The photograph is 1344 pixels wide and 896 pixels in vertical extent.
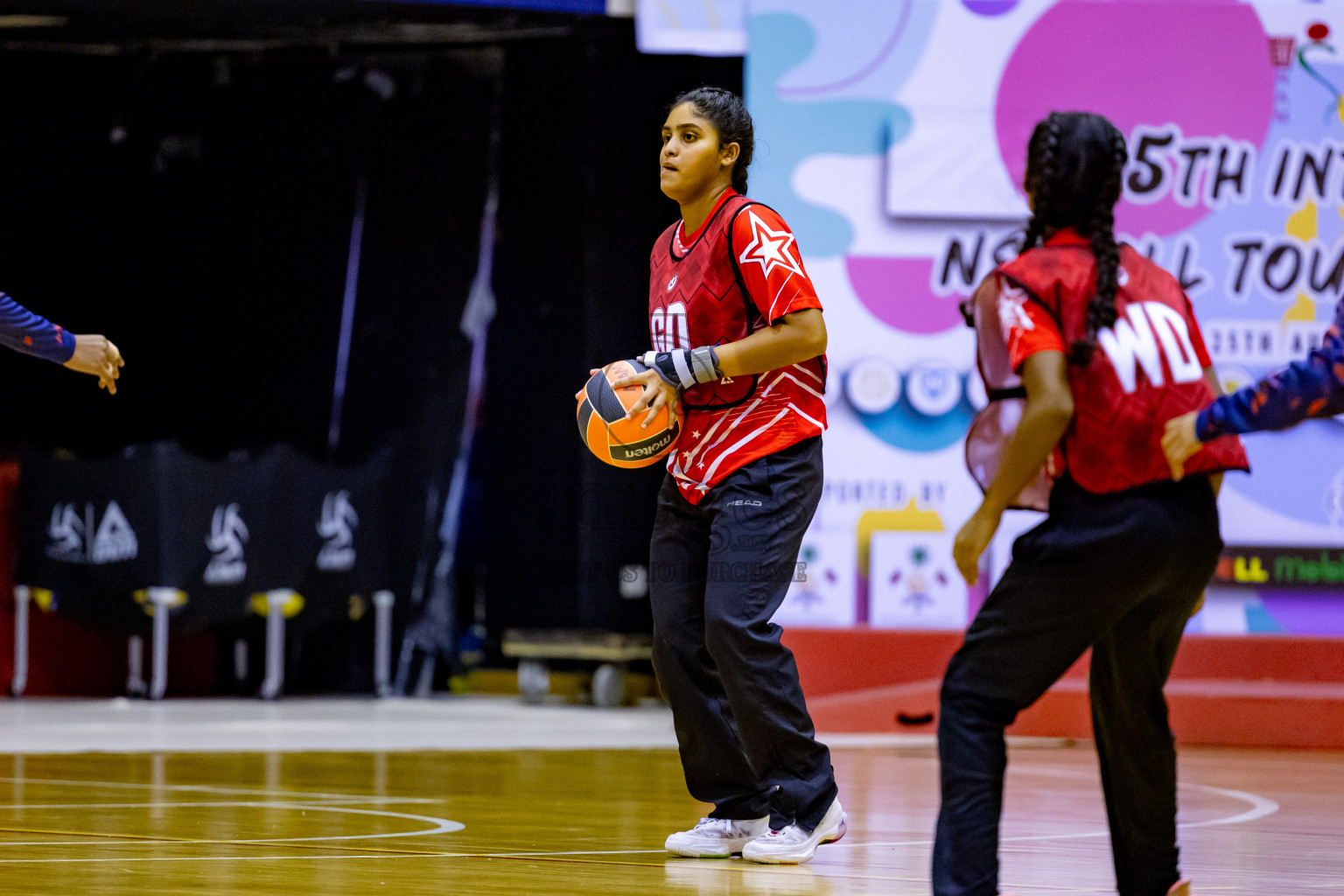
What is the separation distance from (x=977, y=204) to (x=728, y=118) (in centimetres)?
486

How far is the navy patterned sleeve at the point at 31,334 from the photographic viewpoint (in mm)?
4355

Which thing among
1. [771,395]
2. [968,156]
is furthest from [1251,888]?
[968,156]

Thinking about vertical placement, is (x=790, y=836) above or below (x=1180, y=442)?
below

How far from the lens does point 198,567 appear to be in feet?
29.1

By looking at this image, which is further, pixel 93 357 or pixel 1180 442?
pixel 93 357

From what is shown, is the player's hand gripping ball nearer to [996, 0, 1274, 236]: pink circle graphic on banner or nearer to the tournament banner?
the tournament banner

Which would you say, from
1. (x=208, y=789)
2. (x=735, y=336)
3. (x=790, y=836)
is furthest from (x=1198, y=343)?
(x=208, y=789)

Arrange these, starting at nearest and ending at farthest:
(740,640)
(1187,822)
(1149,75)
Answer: (740,640), (1187,822), (1149,75)

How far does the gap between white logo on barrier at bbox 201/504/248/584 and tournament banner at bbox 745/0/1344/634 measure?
2.96 metres

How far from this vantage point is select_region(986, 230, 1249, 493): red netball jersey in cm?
257

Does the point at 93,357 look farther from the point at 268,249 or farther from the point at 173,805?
the point at 268,249

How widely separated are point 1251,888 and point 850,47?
5972 mm

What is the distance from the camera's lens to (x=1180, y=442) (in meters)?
2.51

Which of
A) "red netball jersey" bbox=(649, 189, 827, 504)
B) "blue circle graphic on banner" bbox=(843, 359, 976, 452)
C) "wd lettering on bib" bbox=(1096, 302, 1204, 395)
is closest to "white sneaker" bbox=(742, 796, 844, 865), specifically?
"red netball jersey" bbox=(649, 189, 827, 504)
